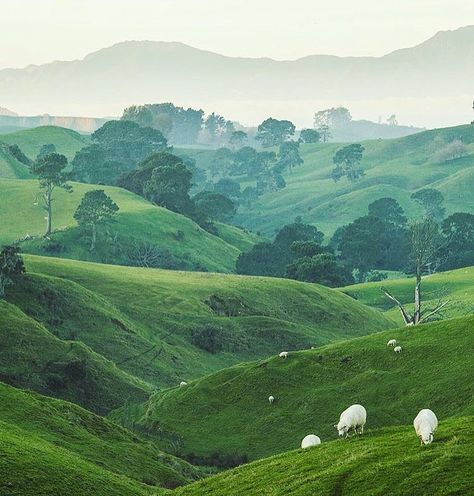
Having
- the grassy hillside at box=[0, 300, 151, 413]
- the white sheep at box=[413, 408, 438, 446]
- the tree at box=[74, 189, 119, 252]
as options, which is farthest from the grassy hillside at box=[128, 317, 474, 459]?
→ the tree at box=[74, 189, 119, 252]

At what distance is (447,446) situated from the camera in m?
33.2

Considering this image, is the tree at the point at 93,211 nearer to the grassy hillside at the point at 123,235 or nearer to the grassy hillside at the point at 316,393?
the grassy hillside at the point at 123,235

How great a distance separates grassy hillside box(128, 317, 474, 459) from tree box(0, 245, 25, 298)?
27.1 meters

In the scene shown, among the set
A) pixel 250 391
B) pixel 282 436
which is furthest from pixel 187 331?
pixel 282 436

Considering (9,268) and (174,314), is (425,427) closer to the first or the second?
(9,268)

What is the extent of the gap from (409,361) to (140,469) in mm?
21338

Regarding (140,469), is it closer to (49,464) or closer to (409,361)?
(49,464)

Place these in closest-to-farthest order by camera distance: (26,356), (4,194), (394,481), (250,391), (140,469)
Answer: (394,481) → (140,469) → (250,391) → (26,356) → (4,194)

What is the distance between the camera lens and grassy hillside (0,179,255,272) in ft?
550

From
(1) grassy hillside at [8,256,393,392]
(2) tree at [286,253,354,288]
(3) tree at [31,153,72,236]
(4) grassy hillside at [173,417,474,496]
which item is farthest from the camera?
(3) tree at [31,153,72,236]

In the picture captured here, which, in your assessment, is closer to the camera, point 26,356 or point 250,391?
point 250,391

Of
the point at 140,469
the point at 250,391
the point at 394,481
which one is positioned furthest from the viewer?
the point at 250,391

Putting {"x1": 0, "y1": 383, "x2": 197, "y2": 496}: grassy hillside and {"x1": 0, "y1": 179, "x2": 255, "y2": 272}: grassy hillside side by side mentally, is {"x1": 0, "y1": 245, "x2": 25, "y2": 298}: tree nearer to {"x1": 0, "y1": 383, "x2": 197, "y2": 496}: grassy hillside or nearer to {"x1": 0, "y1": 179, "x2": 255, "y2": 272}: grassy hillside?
{"x1": 0, "y1": 383, "x2": 197, "y2": 496}: grassy hillside

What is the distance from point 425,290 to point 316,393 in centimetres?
9119
